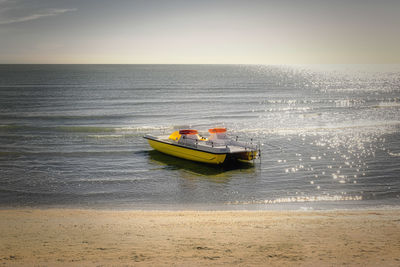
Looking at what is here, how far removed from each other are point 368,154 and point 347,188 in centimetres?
756

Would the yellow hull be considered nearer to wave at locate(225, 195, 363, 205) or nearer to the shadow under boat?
the shadow under boat

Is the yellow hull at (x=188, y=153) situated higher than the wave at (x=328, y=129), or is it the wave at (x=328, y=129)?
the wave at (x=328, y=129)

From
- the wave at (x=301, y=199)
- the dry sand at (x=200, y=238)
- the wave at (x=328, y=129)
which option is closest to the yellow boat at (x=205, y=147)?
the wave at (x=301, y=199)

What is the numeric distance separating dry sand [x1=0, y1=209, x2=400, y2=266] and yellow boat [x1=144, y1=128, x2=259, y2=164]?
7554 millimetres

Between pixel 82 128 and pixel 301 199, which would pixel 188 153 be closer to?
pixel 301 199

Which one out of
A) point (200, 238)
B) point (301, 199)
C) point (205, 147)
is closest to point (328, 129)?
point (205, 147)

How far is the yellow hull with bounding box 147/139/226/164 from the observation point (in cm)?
2080

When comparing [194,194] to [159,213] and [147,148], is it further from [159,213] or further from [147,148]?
[147,148]

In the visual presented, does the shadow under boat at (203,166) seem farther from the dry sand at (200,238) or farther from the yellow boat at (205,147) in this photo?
the dry sand at (200,238)

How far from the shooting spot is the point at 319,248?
30.2 ft

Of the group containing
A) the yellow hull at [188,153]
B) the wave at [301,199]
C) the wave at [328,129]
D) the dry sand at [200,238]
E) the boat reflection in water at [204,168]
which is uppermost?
the wave at [328,129]

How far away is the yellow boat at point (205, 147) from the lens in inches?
820

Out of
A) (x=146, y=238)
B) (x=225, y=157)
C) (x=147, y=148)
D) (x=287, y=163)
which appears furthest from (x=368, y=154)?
(x=146, y=238)

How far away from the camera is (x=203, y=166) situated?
21.5 meters
